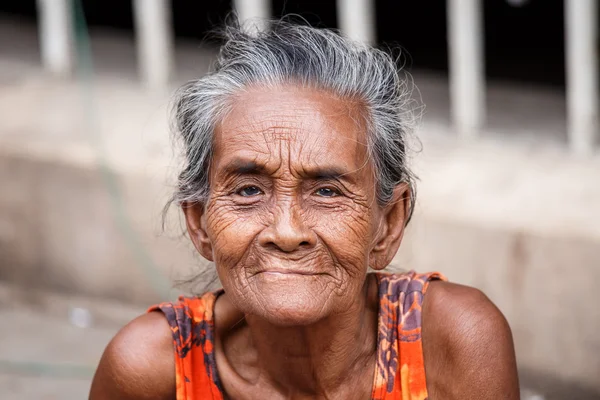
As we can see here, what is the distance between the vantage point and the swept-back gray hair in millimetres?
2830

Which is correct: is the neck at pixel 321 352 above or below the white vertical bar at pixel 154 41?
below

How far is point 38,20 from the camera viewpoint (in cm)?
776

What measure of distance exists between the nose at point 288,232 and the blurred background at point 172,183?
1.56m

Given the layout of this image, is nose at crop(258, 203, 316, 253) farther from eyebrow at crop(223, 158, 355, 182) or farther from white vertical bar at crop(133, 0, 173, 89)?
white vertical bar at crop(133, 0, 173, 89)

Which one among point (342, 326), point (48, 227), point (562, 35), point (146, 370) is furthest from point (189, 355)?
point (562, 35)

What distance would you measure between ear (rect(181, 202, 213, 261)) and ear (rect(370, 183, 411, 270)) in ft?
1.44

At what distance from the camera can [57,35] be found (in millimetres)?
6230

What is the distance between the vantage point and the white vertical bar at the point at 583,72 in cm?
478

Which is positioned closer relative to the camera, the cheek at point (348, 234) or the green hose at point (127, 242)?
the cheek at point (348, 234)

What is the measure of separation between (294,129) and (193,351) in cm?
76

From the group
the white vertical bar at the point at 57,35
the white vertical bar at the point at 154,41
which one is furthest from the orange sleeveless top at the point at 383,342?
the white vertical bar at the point at 57,35

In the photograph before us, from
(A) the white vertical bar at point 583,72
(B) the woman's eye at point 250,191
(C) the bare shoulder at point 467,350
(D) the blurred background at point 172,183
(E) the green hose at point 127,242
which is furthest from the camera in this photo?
(E) the green hose at point 127,242

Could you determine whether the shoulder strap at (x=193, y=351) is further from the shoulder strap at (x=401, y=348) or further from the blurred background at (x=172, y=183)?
the blurred background at (x=172, y=183)

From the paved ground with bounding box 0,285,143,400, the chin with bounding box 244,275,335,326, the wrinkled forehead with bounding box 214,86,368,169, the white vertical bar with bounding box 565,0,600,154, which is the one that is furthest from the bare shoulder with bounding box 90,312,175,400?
the white vertical bar with bounding box 565,0,600,154
